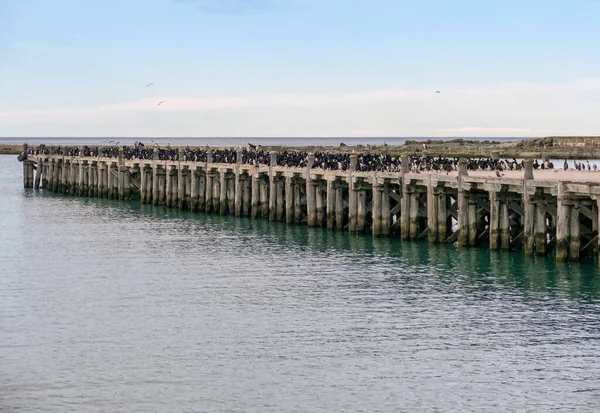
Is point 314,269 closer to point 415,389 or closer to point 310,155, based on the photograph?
point 310,155

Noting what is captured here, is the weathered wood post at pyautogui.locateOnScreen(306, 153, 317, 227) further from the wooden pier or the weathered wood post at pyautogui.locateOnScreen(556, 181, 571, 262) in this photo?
the weathered wood post at pyautogui.locateOnScreen(556, 181, 571, 262)

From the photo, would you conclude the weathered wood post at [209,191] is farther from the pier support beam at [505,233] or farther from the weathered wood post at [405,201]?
the pier support beam at [505,233]

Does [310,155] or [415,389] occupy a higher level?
[310,155]

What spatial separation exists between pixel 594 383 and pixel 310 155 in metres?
33.5

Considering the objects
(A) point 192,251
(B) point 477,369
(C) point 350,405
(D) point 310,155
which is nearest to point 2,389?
(C) point 350,405

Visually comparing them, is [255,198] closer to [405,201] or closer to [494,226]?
[405,201]

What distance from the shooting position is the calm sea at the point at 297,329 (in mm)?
26297

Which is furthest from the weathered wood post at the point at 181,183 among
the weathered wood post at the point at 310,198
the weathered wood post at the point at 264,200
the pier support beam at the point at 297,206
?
the weathered wood post at the point at 310,198

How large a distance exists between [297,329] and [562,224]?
40.6ft

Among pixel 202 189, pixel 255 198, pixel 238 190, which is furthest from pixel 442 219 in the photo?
pixel 202 189

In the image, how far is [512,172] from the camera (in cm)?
5603

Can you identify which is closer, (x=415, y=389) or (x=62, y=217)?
(x=415, y=389)

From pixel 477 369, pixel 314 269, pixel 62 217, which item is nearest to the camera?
pixel 477 369

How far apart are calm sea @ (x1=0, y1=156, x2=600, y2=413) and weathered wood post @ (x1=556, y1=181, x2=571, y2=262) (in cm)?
58
